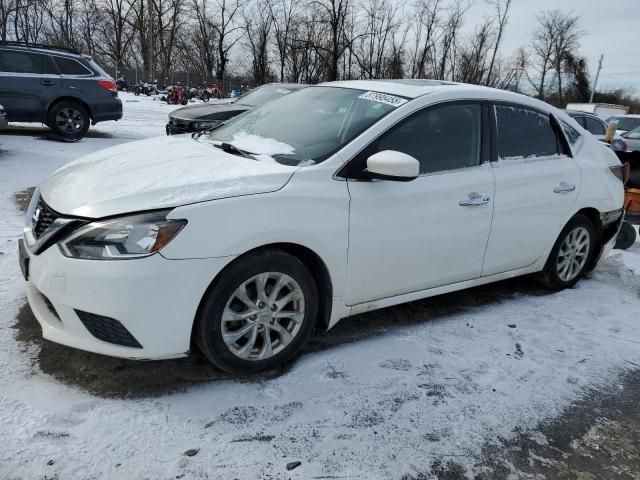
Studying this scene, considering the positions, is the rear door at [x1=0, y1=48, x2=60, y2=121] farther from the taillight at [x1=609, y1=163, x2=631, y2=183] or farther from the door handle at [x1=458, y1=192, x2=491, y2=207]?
the taillight at [x1=609, y1=163, x2=631, y2=183]


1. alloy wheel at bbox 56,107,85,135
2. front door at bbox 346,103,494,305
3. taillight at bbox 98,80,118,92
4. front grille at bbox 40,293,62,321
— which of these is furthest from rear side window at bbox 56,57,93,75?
front door at bbox 346,103,494,305

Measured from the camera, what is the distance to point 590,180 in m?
4.30

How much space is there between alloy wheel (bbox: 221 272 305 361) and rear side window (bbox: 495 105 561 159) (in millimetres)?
1919

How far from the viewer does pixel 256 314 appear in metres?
2.74

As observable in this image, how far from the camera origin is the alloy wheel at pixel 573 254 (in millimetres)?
4363

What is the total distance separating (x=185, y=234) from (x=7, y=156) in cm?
725

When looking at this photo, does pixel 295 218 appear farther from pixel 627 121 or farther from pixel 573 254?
pixel 627 121

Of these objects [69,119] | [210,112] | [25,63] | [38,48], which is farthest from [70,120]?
[210,112]

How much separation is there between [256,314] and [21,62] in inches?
372

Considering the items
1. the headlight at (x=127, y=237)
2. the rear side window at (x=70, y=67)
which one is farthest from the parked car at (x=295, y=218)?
the rear side window at (x=70, y=67)

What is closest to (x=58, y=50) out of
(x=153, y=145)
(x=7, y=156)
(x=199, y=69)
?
(x=7, y=156)

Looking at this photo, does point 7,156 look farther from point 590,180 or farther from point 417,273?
point 590,180

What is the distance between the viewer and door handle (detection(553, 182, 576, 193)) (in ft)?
13.2

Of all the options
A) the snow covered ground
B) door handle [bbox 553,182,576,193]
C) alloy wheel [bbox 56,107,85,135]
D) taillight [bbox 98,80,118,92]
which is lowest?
the snow covered ground
